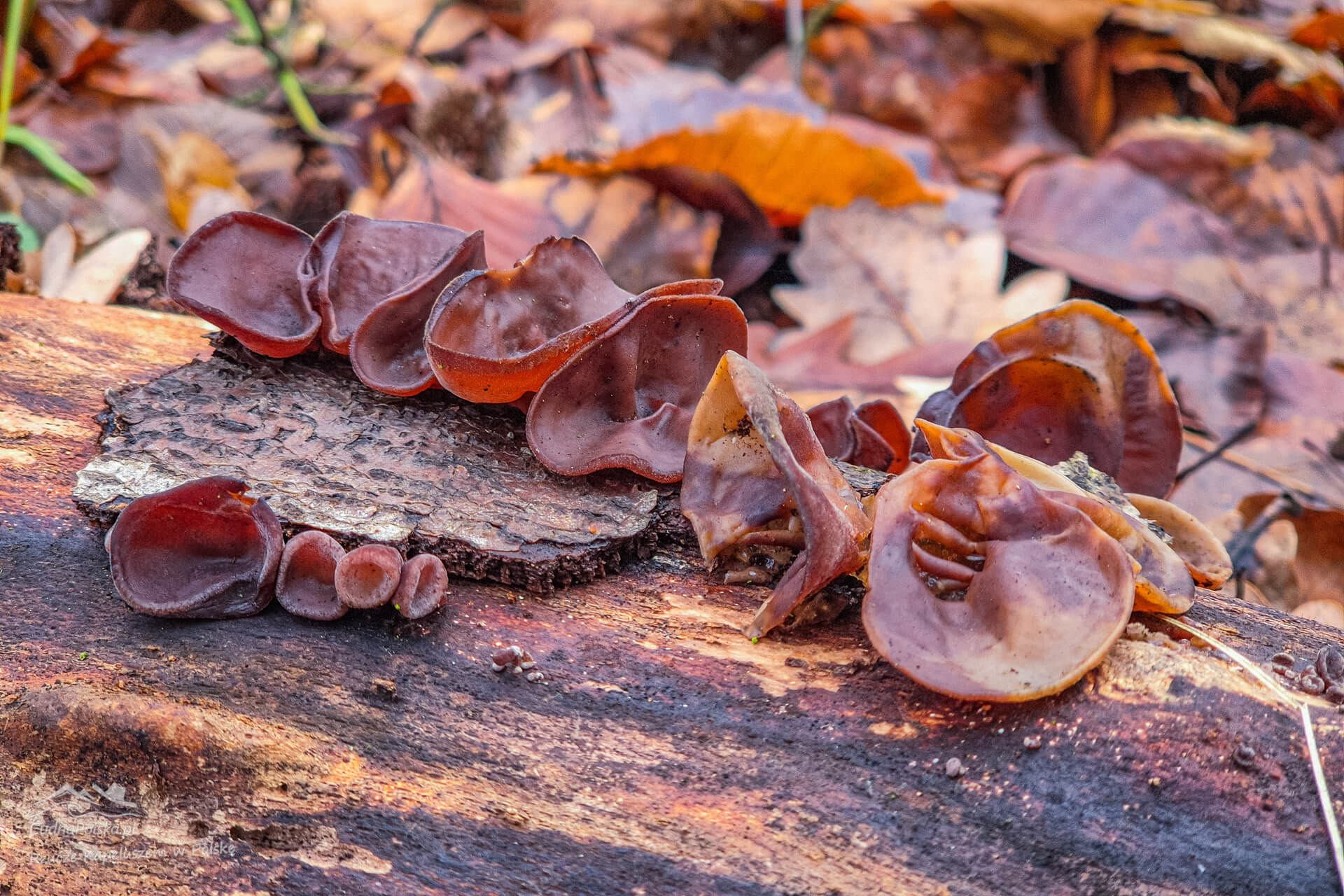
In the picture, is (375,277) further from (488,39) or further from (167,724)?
(488,39)

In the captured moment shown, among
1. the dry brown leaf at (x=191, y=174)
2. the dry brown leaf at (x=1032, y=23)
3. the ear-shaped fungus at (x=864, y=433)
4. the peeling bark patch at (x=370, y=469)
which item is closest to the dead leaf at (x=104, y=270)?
the dry brown leaf at (x=191, y=174)

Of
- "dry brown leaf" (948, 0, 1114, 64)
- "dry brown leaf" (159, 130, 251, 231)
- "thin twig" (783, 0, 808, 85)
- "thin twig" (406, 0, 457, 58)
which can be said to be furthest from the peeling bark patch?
"dry brown leaf" (948, 0, 1114, 64)

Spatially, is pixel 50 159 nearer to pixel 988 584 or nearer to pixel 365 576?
pixel 365 576

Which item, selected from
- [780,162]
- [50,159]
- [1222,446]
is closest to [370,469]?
[780,162]

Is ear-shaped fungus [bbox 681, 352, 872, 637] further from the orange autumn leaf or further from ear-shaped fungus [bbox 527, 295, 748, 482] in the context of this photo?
the orange autumn leaf

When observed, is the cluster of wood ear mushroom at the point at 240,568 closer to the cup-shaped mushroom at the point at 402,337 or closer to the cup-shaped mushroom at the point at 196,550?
the cup-shaped mushroom at the point at 196,550

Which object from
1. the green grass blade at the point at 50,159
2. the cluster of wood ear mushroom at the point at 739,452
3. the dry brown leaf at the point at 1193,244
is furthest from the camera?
the dry brown leaf at the point at 1193,244

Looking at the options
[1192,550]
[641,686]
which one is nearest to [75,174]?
[641,686]
